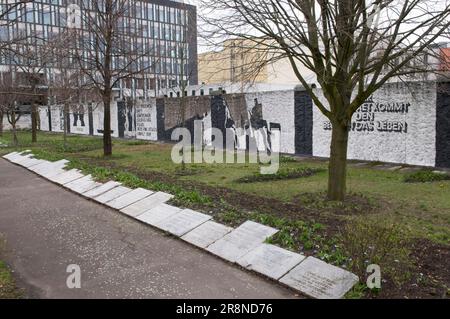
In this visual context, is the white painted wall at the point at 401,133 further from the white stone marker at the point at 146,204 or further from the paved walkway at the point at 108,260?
the paved walkway at the point at 108,260

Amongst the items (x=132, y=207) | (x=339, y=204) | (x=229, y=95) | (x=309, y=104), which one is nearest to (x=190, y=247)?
(x=132, y=207)

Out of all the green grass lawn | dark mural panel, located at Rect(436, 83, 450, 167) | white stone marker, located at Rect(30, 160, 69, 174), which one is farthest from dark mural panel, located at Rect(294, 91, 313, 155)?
white stone marker, located at Rect(30, 160, 69, 174)

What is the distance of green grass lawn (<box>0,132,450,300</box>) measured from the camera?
611 centimetres

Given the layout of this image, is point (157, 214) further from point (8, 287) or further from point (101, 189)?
point (8, 287)

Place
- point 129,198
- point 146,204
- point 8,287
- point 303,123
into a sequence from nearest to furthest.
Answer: point 8,287
point 146,204
point 129,198
point 303,123

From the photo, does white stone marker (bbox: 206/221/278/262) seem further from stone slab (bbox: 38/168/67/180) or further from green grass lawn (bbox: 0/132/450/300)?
stone slab (bbox: 38/168/67/180)

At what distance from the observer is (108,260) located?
5.80m

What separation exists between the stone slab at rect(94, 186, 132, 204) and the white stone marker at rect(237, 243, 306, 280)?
4562mm

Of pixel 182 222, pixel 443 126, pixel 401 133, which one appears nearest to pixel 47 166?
pixel 182 222

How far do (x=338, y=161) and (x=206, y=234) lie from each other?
10.5 feet

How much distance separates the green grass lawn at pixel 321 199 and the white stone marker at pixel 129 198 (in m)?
0.45

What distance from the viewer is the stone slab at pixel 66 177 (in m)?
11.9

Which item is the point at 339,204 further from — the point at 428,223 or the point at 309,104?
the point at 309,104

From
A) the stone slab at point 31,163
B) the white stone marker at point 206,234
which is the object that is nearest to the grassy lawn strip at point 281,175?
the white stone marker at point 206,234
